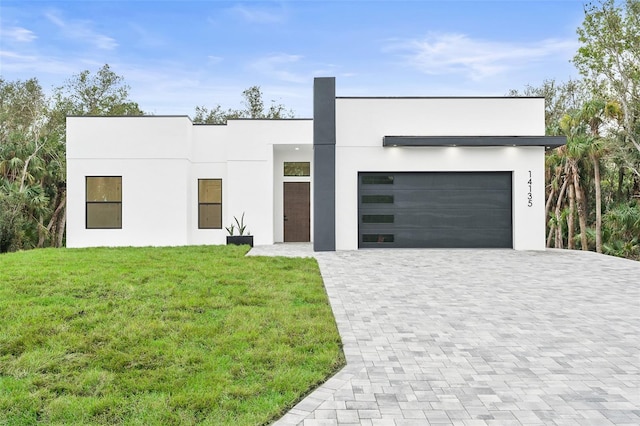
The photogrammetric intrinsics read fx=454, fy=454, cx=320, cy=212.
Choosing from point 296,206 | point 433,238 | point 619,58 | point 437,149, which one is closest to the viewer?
point 437,149

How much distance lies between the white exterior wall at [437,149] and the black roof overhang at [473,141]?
0.35m

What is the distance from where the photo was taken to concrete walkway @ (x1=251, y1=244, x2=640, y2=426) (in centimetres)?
311

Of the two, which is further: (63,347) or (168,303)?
(168,303)

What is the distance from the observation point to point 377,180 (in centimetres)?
1273

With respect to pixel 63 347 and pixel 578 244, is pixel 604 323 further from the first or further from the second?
pixel 578 244

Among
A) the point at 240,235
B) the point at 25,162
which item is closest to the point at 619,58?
the point at 240,235

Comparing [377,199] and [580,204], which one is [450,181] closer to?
[377,199]

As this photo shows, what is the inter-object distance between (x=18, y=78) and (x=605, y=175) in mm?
26611

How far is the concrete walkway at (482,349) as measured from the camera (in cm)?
311

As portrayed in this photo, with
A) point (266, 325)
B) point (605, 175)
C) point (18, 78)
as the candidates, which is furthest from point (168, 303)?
point (18, 78)

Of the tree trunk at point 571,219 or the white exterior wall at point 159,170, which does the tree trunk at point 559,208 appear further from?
the white exterior wall at point 159,170

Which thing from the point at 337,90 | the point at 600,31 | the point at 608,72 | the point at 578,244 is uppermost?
the point at 600,31

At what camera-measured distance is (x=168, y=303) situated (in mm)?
5895

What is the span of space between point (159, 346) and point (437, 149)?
10.0 m
